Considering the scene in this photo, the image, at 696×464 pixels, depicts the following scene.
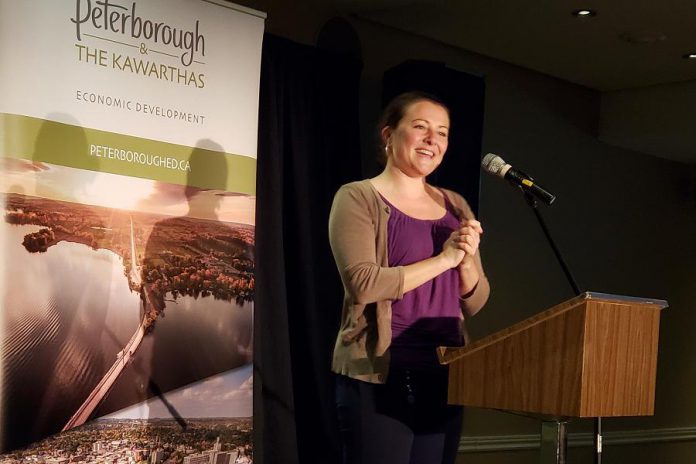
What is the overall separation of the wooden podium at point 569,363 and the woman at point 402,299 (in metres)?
0.24

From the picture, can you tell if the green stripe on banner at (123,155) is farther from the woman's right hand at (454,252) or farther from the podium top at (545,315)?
the podium top at (545,315)

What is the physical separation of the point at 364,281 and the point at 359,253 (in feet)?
0.29

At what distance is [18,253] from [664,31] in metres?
3.11

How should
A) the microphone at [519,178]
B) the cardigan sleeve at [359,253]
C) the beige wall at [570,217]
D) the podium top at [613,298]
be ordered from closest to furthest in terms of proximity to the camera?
the podium top at [613,298] → the microphone at [519,178] → the cardigan sleeve at [359,253] → the beige wall at [570,217]

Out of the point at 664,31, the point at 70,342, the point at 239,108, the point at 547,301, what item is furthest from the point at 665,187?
the point at 70,342

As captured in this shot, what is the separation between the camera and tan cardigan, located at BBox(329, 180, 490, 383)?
258 cm

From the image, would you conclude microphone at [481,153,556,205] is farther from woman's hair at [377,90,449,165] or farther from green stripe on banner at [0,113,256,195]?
green stripe on banner at [0,113,256,195]

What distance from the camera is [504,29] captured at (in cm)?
436

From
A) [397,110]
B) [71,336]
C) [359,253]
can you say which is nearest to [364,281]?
[359,253]

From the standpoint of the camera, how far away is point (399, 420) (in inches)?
98.6

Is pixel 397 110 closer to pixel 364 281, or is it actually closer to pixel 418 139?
pixel 418 139

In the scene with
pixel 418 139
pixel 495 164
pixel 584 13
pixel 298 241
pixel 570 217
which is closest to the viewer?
pixel 495 164

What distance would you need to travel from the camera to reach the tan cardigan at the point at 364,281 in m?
2.58

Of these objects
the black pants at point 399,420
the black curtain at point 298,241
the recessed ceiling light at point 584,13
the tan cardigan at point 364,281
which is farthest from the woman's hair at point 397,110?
the recessed ceiling light at point 584,13
